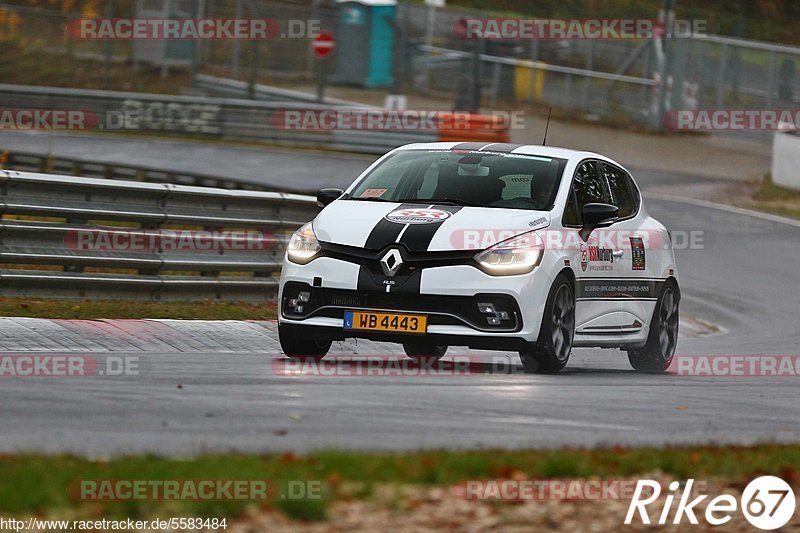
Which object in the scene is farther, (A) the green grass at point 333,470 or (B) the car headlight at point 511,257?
(B) the car headlight at point 511,257

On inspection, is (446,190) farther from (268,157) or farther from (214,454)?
(268,157)

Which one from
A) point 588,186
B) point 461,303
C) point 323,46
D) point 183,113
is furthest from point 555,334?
point 323,46

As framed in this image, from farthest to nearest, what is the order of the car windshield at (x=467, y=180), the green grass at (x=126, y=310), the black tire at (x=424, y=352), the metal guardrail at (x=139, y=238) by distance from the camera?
the metal guardrail at (x=139, y=238), the green grass at (x=126, y=310), the black tire at (x=424, y=352), the car windshield at (x=467, y=180)

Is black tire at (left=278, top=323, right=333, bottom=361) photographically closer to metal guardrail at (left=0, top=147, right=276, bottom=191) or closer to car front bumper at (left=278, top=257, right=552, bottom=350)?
car front bumper at (left=278, top=257, right=552, bottom=350)

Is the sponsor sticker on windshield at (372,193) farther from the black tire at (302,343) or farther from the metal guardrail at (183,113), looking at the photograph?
the metal guardrail at (183,113)

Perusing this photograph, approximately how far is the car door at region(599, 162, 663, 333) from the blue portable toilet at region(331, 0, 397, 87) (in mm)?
34285

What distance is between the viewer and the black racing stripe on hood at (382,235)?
1009cm

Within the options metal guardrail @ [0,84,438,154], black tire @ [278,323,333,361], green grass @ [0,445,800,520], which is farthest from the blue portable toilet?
green grass @ [0,445,800,520]

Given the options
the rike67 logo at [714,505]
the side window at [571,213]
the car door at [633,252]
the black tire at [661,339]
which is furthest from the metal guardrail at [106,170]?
the rike67 logo at [714,505]

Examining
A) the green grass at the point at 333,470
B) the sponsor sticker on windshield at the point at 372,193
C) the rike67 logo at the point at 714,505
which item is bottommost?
the rike67 logo at the point at 714,505

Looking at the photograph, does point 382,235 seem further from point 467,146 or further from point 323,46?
point 323,46

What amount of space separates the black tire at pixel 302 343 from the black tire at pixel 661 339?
289 centimetres

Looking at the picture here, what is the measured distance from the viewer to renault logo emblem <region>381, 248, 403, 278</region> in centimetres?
1003

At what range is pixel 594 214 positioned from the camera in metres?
11.1
